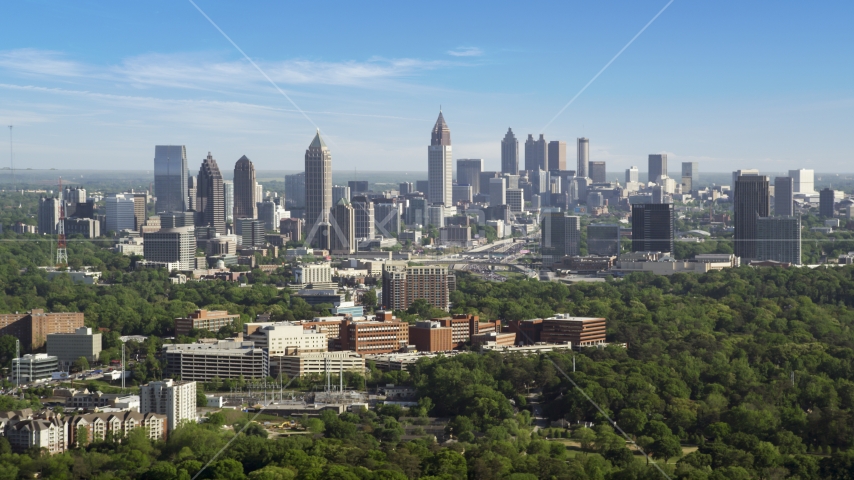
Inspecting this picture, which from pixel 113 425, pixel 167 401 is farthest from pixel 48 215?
pixel 113 425

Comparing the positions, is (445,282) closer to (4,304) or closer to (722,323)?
(722,323)

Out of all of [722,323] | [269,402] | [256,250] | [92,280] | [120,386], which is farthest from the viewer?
[256,250]

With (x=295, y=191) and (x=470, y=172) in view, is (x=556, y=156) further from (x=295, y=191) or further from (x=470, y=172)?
(x=295, y=191)

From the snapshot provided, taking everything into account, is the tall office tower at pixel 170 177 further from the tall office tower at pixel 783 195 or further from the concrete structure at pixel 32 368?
the concrete structure at pixel 32 368

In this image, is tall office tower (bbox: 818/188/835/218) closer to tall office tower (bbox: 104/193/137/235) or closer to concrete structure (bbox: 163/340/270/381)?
tall office tower (bbox: 104/193/137/235)

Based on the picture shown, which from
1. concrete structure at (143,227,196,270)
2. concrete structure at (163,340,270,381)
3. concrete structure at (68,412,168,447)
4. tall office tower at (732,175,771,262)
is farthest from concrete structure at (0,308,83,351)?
tall office tower at (732,175,771,262)

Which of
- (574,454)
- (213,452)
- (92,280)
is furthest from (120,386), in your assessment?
(92,280)

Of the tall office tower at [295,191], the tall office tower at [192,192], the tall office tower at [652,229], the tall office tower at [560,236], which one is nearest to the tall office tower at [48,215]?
the tall office tower at [192,192]
